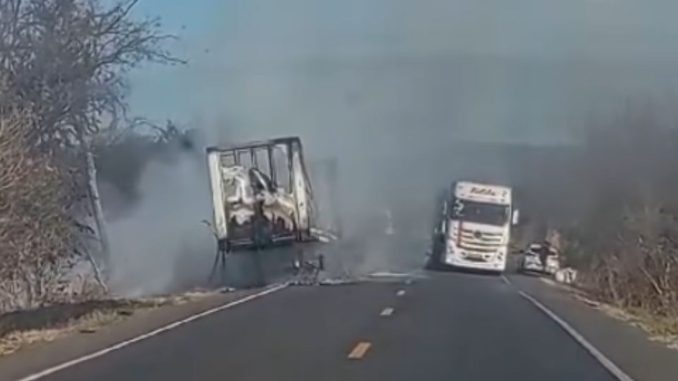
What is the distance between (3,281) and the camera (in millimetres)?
28062

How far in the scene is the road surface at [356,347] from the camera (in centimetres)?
1598

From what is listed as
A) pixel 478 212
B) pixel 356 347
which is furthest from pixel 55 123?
pixel 478 212

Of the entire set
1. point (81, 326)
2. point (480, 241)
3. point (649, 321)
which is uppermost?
point (81, 326)

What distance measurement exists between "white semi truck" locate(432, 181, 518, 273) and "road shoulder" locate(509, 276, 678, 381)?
26353 mm

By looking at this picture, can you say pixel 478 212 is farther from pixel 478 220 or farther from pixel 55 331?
pixel 55 331

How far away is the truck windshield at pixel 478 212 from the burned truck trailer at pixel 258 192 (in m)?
16.5

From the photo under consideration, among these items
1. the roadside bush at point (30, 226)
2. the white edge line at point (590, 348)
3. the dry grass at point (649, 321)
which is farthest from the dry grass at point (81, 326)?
the dry grass at point (649, 321)

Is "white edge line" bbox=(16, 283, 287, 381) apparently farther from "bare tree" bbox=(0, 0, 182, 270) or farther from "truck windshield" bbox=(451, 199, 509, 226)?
"truck windshield" bbox=(451, 199, 509, 226)

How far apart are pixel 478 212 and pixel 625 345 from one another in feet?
125

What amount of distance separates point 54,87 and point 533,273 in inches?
1913

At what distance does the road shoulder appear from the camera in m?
17.0

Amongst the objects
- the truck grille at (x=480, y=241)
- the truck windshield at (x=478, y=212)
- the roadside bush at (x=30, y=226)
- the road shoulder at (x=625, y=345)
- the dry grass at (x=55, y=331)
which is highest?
the roadside bush at (x=30, y=226)

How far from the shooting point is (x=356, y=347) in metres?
19.4

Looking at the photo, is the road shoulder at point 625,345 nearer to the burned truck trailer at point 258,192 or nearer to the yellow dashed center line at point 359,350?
the yellow dashed center line at point 359,350
